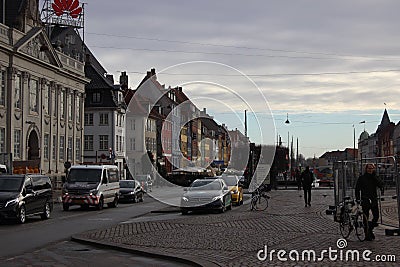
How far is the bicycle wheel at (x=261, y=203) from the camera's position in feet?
108

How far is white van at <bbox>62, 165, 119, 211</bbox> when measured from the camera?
1423 inches

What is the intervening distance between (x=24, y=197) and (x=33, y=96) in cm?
4150

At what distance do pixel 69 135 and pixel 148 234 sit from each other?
59.1m

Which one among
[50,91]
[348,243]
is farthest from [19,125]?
[348,243]

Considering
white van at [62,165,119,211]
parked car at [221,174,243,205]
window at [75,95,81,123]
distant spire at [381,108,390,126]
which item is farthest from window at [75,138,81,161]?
distant spire at [381,108,390,126]

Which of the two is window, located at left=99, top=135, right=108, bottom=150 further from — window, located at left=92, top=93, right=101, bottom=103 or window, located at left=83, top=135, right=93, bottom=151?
window, located at left=92, top=93, right=101, bottom=103

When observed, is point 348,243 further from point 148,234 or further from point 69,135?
point 69,135

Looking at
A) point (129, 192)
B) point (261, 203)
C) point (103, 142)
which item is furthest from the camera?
point (103, 142)

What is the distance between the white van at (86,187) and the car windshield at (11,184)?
878 cm

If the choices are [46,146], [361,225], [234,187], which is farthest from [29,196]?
[46,146]

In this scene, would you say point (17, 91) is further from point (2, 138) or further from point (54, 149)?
point (54, 149)

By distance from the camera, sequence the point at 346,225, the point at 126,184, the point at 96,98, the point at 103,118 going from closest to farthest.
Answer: the point at 346,225, the point at 126,184, the point at 103,118, the point at 96,98

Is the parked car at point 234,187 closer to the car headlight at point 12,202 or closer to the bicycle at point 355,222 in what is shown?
the car headlight at point 12,202

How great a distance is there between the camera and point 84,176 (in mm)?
36938
